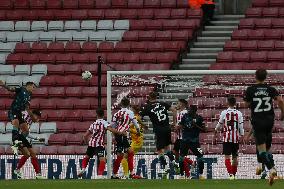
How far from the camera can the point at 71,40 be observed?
29469 mm

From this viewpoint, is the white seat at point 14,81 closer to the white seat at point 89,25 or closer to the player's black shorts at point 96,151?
the white seat at point 89,25

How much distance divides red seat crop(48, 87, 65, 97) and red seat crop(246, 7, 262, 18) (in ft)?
17.8

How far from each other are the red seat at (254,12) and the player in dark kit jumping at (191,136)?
7531 mm

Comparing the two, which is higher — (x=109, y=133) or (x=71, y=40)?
(x=71, y=40)

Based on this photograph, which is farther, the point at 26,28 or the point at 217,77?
the point at 26,28

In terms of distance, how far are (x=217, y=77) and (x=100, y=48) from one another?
18.2ft

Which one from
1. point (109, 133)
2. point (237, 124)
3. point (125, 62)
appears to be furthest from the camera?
point (125, 62)

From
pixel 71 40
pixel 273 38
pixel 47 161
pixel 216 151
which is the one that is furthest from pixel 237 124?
pixel 71 40

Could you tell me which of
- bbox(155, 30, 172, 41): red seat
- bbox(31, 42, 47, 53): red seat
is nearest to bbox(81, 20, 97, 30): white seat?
bbox(31, 42, 47, 53): red seat

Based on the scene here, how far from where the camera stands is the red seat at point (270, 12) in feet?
94.8

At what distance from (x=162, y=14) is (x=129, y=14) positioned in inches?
35.8

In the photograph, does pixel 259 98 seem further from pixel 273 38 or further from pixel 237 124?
pixel 273 38

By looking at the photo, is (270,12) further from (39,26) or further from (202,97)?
(39,26)

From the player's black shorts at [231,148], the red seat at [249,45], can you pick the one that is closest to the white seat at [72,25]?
the red seat at [249,45]
